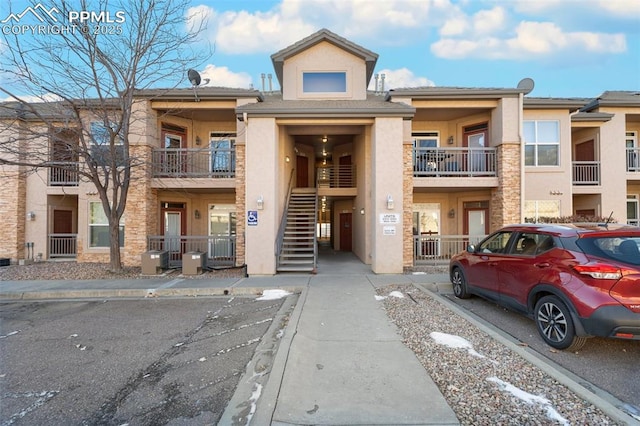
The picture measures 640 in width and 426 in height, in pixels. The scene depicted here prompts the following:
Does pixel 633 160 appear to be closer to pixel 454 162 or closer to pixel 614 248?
pixel 454 162

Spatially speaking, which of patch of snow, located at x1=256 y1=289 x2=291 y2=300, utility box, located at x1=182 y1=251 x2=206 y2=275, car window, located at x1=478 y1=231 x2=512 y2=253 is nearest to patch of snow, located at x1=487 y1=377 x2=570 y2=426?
car window, located at x1=478 y1=231 x2=512 y2=253

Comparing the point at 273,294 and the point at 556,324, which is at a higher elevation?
the point at 556,324

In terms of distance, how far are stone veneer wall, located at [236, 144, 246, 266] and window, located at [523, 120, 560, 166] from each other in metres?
11.6

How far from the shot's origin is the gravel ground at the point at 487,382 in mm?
2662

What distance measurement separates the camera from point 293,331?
4.63m

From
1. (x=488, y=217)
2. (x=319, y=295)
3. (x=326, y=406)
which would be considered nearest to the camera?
(x=326, y=406)

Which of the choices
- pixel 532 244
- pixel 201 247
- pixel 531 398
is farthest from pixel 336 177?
pixel 531 398

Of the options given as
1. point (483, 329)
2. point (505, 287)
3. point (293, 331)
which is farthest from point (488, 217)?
point (293, 331)

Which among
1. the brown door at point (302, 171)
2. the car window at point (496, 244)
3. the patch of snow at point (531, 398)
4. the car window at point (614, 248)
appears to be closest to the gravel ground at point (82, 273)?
the car window at point (496, 244)

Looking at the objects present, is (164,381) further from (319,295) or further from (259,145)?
(259,145)

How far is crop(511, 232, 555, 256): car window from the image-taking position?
4750mm

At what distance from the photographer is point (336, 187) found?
14.5 m

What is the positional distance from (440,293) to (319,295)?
333 centimetres

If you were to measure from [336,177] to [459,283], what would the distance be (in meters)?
9.32
